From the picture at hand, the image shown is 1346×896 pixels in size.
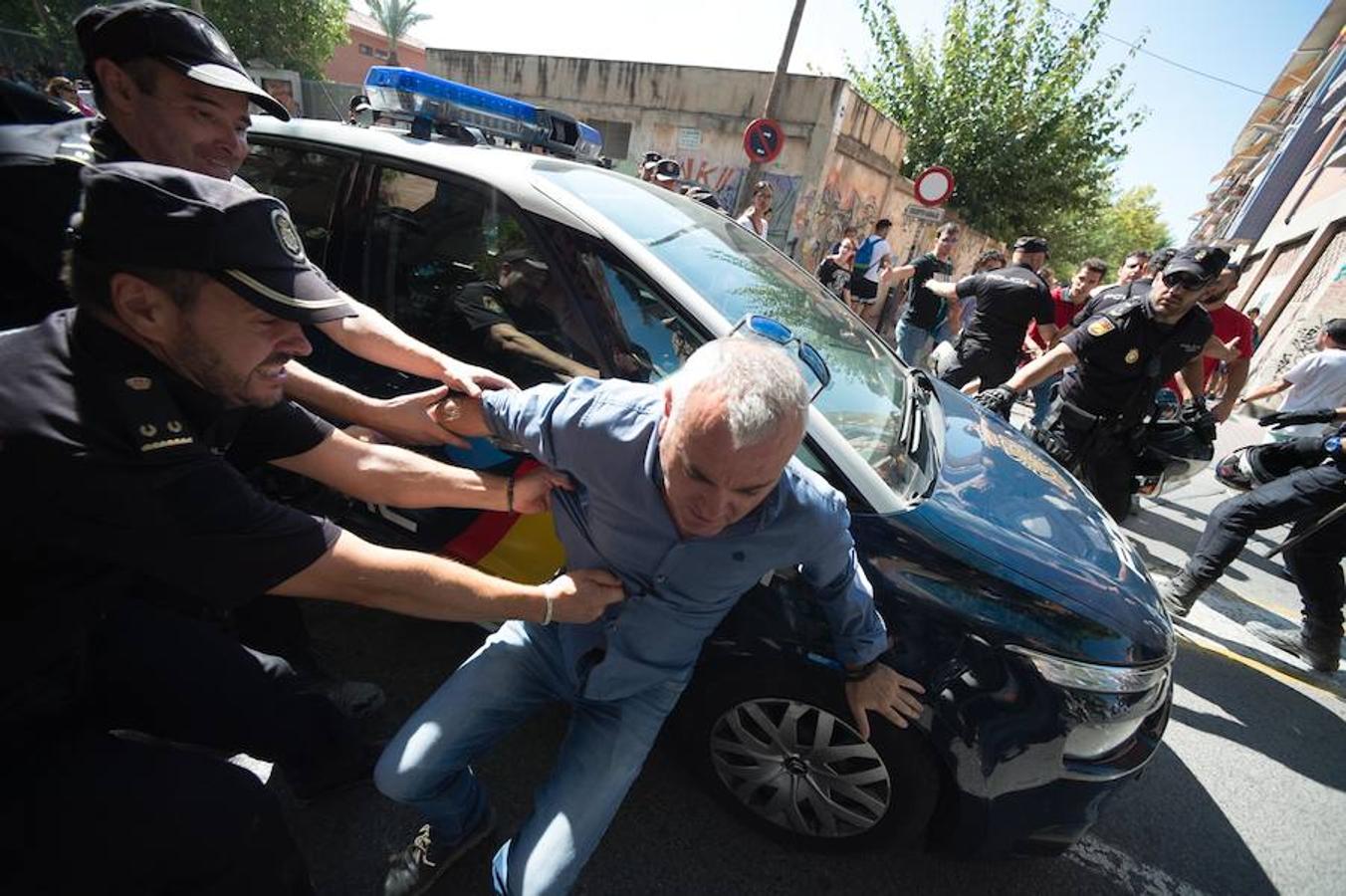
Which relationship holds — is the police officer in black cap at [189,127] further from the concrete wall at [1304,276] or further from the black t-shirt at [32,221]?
the concrete wall at [1304,276]

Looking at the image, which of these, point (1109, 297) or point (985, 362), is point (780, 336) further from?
point (1109, 297)

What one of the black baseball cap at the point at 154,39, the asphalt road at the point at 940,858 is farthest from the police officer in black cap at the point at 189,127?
the asphalt road at the point at 940,858

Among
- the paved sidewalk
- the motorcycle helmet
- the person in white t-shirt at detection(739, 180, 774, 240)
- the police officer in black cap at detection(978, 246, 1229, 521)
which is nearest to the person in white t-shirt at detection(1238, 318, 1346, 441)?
the motorcycle helmet

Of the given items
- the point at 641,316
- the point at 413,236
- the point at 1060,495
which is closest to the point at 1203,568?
the point at 1060,495

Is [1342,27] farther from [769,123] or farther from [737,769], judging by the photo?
[737,769]

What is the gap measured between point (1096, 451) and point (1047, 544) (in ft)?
7.69

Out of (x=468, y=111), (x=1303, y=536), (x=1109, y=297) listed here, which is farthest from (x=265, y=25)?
(x=1303, y=536)

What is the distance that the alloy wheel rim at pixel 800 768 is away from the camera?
5.35 ft

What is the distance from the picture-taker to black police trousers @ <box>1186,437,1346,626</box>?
9.97 feet

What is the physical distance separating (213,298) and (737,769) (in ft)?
5.62

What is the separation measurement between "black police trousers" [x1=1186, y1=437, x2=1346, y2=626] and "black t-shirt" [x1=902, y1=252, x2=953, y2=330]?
3.13m

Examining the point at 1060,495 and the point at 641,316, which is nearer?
the point at 641,316

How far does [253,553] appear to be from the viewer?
107cm

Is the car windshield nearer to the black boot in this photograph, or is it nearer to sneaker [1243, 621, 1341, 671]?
the black boot
